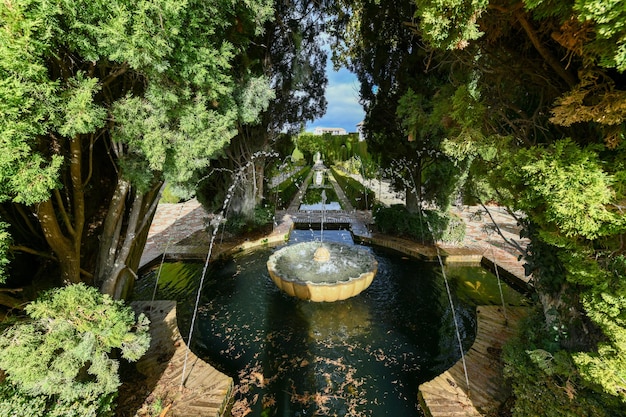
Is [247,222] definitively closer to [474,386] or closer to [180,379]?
[180,379]

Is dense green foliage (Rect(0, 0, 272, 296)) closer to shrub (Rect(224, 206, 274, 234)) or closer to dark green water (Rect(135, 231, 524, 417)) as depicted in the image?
dark green water (Rect(135, 231, 524, 417))

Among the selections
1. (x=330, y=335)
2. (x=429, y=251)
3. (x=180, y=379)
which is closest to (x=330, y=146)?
(x=429, y=251)

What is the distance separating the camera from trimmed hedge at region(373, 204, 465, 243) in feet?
31.2

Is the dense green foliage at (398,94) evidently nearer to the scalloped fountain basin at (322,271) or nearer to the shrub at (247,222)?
the scalloped fountain basin at (322,271)

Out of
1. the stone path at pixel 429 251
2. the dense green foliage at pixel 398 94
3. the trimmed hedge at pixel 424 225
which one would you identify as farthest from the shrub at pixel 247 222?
the dense green foliage at pixel 398 94

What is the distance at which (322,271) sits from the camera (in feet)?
22.3

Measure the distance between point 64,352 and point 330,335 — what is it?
4.07 m

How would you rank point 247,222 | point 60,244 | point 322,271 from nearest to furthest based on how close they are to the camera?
point 60,244
point 322,271
point 247,222

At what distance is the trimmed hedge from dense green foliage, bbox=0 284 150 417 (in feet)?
28.6

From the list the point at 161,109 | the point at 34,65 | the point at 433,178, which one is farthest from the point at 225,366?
the point at 433,178

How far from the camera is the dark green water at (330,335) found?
3988 millimetres

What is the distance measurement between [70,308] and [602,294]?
16.1ft

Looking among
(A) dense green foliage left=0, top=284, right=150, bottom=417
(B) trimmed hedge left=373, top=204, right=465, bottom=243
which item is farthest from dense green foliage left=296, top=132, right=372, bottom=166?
(A) dense green foliage left=0, top=284, right=150, bottom=417

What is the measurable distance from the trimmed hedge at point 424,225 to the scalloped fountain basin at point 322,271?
10.2 ft
